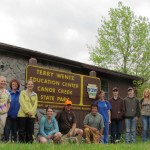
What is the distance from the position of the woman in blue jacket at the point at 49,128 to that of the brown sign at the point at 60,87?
560 mm

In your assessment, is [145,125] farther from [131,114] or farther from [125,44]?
[125,44]

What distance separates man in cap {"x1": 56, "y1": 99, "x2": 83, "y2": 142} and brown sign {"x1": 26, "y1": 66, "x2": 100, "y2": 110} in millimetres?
256

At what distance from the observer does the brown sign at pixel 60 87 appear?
32.3 feet

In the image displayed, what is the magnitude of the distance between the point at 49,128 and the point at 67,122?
869 mm

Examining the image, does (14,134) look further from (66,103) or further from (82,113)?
(82,113)

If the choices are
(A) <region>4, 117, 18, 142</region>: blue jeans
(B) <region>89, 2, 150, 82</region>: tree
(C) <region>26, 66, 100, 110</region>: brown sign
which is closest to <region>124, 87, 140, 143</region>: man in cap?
(C) <region>26, 66, 100, 110</region>: brown sign

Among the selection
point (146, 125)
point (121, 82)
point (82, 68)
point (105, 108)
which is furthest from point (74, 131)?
point (121, 82)

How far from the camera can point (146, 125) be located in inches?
451

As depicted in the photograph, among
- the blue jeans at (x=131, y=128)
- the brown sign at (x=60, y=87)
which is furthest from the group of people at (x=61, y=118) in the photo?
the brown sign at (x=60, y=87)

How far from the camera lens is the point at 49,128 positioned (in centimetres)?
943

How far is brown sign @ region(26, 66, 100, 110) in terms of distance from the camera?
32.3ft

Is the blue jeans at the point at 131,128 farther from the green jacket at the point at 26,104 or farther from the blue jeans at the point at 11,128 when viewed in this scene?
the blue jeans at the point at 11,128

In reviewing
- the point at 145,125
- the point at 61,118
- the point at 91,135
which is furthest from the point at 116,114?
the point at 61,118

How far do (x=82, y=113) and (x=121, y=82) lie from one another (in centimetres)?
832
